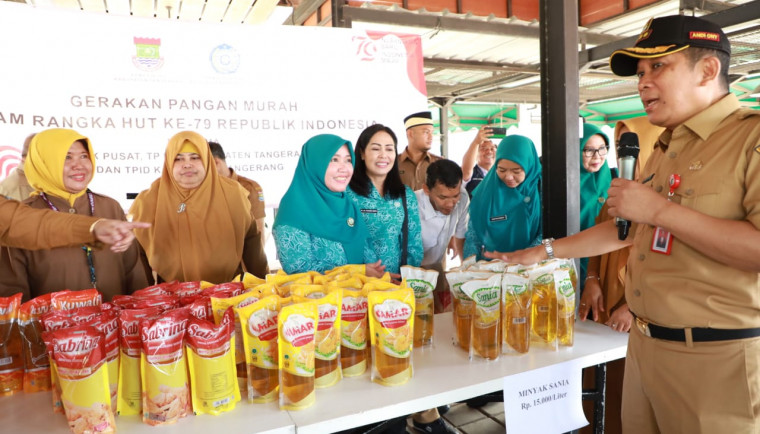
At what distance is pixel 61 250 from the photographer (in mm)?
1804

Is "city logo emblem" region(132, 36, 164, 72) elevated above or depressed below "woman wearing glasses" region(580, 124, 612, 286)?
above

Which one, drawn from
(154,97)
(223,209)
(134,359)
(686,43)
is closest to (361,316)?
(134,359)

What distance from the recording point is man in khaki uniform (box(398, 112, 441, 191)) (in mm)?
3463

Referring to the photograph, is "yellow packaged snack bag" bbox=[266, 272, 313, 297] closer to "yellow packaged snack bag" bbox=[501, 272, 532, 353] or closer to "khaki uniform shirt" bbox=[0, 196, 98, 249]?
"yellow packaged snack bag" bbox=[501, 272, 532, 353]

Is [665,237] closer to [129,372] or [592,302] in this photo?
[592,302]

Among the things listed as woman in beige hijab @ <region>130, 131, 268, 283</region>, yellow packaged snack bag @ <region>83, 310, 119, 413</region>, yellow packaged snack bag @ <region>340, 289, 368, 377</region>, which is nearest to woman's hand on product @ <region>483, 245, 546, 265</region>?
yellow packaged snack bag @ <region>340, 289, 368, 377</region>

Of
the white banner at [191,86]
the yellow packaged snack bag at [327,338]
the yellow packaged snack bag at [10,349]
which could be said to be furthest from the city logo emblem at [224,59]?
the yellow packaged snack bag at [327,338]

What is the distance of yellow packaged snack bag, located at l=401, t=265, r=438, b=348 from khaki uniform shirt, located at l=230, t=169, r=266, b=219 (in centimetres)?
204

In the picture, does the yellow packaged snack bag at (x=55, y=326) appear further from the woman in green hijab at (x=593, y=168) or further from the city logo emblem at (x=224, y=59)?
the city logo emblem at (x=224, y=59)

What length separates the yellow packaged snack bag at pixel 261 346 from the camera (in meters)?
1.07

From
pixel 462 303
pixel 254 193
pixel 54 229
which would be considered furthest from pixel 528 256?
pixel 254 193

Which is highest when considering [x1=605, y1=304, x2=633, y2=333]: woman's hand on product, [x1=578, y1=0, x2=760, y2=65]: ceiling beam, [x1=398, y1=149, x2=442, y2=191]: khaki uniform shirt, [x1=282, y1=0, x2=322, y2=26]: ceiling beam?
[x1=282, y1=0, x2=322, y2=26]: ceiling beam

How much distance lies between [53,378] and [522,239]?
5.82 ft

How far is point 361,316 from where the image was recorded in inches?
47.3
